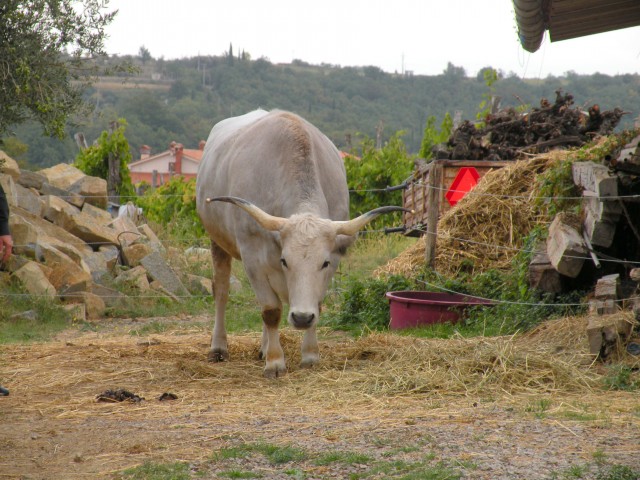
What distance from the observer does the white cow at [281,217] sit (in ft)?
21.7

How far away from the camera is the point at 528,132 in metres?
12.7

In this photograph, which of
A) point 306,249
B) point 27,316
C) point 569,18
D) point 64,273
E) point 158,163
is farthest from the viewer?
point 158,163

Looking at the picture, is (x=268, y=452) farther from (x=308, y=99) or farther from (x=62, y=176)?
(x=308, y=99)

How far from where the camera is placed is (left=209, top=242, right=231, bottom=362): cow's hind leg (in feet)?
27.2

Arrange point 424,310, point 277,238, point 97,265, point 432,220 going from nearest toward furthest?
1. point 277,238
2. point 424,310
3. point 432,220
4. point 97,265

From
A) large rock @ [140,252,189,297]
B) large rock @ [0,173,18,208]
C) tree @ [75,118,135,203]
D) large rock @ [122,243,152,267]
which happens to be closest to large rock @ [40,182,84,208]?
large rock @ [122,243,152,267]

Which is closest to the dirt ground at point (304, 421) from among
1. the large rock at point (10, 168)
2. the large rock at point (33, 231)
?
the large rock at point (33, 231)

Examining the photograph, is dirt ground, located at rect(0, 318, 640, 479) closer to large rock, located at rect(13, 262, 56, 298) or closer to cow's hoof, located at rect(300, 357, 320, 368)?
cow's hoof, located at rect(300, 357, 320, 368)

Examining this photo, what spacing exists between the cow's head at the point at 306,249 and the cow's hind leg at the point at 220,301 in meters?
1.83

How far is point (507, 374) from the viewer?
6.30m

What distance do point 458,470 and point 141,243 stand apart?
10.8 m

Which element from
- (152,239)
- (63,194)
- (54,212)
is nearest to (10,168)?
(54,212)

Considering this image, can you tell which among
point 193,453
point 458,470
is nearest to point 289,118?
point 193,453

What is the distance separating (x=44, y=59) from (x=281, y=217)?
3.66m
